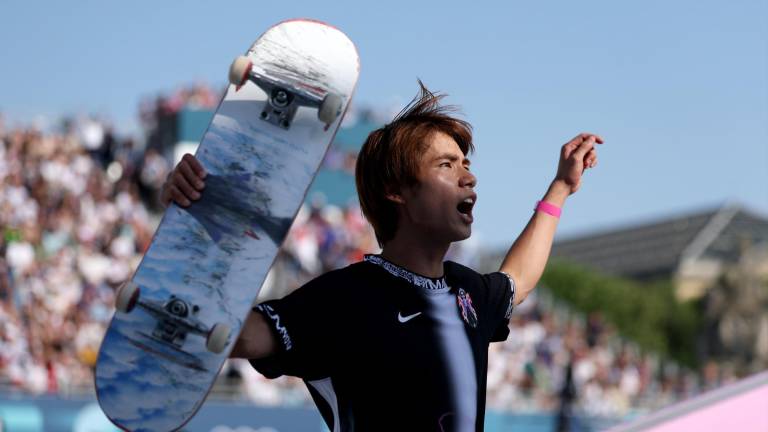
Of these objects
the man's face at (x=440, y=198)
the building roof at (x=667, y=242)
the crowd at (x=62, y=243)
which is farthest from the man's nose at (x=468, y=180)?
the building roof at (x=667, y=242)

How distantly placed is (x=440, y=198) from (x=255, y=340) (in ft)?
1.90

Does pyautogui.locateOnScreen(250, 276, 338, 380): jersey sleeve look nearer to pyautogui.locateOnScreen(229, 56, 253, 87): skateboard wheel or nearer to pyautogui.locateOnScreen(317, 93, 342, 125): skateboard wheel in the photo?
pyautogui.locateOnScreen(317, 93, 342, 125): skateboard wheel

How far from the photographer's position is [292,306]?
2689mm

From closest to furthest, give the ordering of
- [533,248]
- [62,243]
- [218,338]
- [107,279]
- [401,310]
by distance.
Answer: [218,338] → [401,310] → [533,248] → [107,279] → [62,243]

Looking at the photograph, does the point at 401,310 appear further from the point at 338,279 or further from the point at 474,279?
the point at 474,279

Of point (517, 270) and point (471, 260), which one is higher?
point (517, 270)

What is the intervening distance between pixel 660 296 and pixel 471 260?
39.5 meters

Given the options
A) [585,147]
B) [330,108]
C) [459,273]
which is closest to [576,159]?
[585,147]

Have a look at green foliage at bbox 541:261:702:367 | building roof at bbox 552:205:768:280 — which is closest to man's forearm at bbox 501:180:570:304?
green foliage at bbox 541:261:702:367

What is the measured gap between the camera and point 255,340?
267 cm

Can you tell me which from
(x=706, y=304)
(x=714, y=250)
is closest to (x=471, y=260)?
(x=706, y=304)

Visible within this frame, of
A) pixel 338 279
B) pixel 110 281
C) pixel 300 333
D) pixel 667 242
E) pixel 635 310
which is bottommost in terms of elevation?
pixel 667 242

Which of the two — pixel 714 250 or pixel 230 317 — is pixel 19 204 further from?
pixel 714 250

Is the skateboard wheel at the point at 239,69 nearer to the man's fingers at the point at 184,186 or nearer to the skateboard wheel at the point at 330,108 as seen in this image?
the skateboard wheel at the point at 330,108
